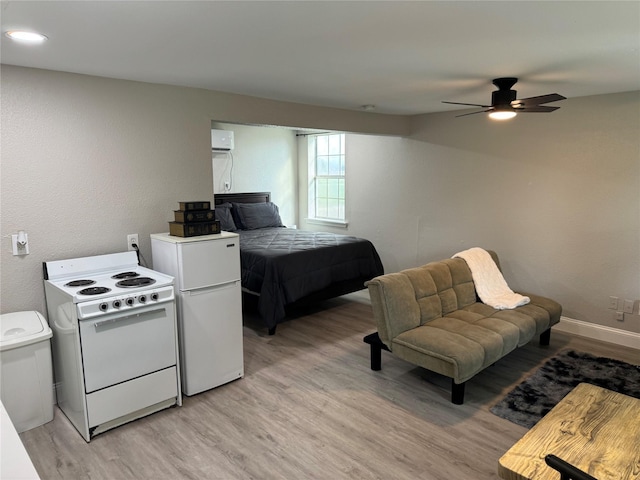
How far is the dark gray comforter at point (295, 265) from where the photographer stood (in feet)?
13.6

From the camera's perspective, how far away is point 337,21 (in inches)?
73.1

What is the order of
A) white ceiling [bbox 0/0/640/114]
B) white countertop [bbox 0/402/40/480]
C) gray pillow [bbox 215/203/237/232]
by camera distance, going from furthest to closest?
gray pillow [bbox 215/203/237/232] → white ceiling [bbox 0/0/640/114] → white countertop [bbox 0/402/40/480]

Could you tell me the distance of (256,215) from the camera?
20.2 feet

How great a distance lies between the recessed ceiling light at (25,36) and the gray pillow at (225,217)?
3.66 m

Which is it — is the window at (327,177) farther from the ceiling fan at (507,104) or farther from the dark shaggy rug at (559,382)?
the dark shaggy rug at (559,382)

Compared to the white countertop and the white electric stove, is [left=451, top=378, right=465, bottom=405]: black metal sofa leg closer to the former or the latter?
the white electric stove

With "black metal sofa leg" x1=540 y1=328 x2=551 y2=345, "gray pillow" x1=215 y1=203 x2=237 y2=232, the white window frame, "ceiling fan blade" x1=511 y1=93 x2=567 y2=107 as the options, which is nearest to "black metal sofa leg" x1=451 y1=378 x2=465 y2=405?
"black metal sofa leg" x1=540 y1=328 x2=551 y2=345

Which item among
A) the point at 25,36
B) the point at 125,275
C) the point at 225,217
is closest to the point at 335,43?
the point at 25,36

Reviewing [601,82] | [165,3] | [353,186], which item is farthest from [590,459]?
[353,186]

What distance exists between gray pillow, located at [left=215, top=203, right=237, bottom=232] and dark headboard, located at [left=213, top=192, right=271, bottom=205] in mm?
263

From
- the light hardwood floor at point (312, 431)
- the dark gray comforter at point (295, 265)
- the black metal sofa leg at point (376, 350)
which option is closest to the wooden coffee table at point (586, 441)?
the light hardwood floor at point (312, 431)

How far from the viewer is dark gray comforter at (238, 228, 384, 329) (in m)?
4.15

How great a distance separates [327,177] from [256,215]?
142cm

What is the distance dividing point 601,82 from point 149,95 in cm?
344
